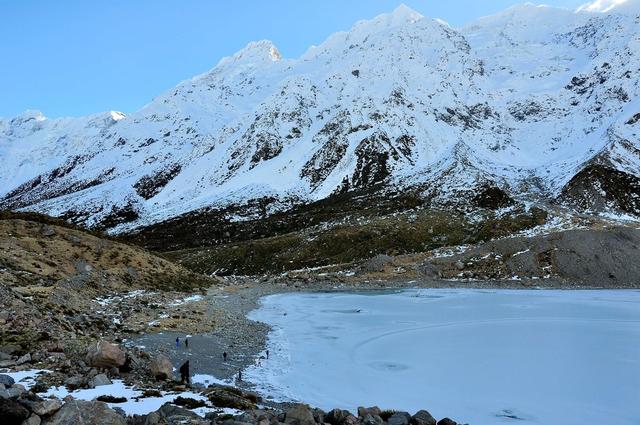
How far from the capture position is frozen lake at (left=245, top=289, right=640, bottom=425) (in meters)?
20.2

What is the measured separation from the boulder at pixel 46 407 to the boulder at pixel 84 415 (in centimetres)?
20

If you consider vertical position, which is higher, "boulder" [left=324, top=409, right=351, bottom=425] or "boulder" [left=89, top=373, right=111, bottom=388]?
"boulder" [left=89, top=373, right=111, bottom=388]

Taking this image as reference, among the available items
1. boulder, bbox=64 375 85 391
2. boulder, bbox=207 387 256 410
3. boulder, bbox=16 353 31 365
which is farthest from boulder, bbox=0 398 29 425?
boulder, bbox=16 353 31 365

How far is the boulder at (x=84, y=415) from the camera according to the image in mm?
10453

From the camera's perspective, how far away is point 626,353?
29312 millimetres

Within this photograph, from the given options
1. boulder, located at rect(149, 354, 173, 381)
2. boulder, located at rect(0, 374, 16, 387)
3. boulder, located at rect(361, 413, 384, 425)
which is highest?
boulder, located at rect(0, 374, 16, 387)

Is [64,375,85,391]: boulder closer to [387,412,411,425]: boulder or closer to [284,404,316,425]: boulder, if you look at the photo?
[284,404,316,425]: boulder

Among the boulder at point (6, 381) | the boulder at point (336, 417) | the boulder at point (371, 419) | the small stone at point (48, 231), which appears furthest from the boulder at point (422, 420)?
the small stone at point (48, 231)

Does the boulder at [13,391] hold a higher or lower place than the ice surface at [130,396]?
higher

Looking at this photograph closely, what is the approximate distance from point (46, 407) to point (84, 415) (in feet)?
3.13

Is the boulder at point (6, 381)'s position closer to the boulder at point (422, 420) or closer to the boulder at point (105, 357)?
the boulder at point (105, 357)

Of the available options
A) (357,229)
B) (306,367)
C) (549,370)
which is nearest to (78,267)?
(306,367)

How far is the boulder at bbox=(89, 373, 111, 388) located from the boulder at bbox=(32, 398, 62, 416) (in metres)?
4.56

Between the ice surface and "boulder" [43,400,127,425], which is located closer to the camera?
"boulder" [43,400,127,425]
